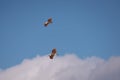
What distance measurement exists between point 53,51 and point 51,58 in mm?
2363

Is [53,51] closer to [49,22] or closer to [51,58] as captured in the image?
[51,58]

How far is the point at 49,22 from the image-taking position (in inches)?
2677

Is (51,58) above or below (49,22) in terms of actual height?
below

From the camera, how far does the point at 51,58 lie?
65.1 m

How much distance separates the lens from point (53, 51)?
219 ft

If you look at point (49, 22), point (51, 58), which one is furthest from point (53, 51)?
point (49, 22)

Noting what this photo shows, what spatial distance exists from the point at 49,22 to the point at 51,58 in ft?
29.3

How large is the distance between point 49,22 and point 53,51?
278 inches

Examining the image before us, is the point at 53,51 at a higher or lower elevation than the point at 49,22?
lower
